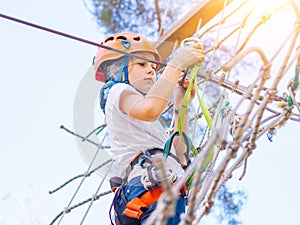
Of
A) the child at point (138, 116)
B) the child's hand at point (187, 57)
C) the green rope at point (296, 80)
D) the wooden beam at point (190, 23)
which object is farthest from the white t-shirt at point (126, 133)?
the wooden beam at point (190, 23)

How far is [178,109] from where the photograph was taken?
1108 millimetres

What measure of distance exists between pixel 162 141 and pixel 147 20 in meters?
2.18

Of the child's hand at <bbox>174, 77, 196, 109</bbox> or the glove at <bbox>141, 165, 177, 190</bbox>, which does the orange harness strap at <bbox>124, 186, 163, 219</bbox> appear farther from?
the child's hand at <bbox>174, 77, 196, 109</bbox>

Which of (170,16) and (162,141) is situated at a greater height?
(170,16)

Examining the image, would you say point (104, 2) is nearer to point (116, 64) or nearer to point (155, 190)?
point (116, 64)

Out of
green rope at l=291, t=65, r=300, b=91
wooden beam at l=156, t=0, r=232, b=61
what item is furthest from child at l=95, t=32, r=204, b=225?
wooden beam at l=156, t=0, r=232, b=61

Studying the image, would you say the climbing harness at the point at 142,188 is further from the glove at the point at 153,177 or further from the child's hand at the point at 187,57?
the child's hand at the point at 187,57

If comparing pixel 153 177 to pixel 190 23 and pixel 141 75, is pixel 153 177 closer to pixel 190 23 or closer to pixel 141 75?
pixel 141 75

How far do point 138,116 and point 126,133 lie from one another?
0.28 ft

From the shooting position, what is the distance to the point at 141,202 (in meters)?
0.98

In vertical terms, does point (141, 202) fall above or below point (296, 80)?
below

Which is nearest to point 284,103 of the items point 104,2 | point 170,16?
point 170,16

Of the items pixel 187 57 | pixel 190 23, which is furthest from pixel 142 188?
pixel 190 23

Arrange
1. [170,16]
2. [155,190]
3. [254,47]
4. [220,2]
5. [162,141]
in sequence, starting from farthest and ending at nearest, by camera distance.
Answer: [170,16], [220,2], [162,141], [155,190], [254,47]
